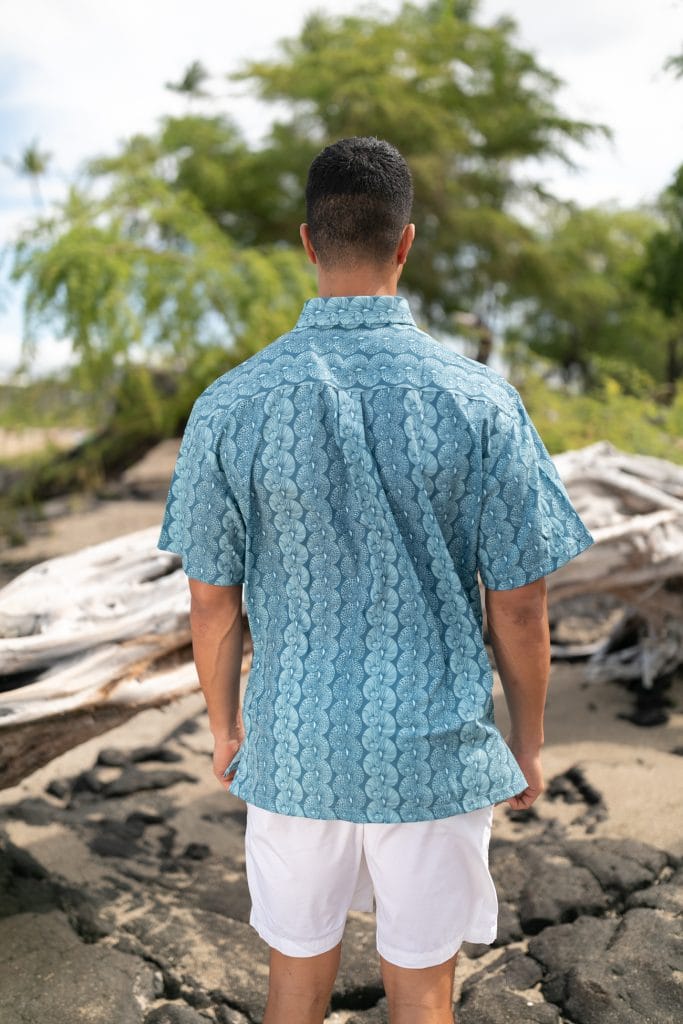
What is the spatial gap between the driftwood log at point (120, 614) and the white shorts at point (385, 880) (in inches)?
59.7

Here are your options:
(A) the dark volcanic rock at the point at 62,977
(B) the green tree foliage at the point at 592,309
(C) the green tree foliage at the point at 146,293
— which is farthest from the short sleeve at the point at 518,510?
(B) the green tree foliage at the point at 592,309

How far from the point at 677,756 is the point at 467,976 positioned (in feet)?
6.52

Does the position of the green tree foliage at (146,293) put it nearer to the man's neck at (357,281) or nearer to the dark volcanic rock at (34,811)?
the dark volcanic rock at (34,811)

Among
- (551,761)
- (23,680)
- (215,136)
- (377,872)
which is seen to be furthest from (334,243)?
(215,136)

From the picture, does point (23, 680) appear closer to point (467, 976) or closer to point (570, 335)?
point (467, 976)

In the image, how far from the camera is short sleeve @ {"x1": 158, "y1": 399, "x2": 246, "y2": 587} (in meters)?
1.86

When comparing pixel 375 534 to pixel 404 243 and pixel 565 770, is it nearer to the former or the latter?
pixel 404 243

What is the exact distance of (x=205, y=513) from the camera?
74.4 inches

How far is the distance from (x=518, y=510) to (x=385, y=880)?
2.46ft

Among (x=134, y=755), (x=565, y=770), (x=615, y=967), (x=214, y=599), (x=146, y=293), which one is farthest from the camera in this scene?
(x=146, y=293)

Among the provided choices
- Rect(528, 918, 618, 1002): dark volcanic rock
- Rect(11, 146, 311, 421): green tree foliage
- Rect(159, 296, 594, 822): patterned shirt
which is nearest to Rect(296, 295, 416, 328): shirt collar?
Rect(159, 296, 594, 822): patterned shirt

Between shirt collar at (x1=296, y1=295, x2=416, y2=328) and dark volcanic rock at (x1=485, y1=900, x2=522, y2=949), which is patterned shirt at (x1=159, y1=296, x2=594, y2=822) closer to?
shirt collar at (x1=296, y1=295, x2=416, y2=328)

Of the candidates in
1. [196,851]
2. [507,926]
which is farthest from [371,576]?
[196,851]

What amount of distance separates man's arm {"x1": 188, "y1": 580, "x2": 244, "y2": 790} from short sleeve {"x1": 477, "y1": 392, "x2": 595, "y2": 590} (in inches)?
20.8
